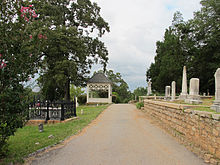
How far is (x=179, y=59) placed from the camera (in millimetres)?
33469

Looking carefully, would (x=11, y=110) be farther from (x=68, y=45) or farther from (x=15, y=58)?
(x=68, y=45)

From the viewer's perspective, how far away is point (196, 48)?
32.9 metres

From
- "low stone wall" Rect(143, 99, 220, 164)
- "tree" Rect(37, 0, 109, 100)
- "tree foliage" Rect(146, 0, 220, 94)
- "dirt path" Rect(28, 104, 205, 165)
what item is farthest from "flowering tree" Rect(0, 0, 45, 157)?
"tree foliage" Rect(146, 0, 220, 94)

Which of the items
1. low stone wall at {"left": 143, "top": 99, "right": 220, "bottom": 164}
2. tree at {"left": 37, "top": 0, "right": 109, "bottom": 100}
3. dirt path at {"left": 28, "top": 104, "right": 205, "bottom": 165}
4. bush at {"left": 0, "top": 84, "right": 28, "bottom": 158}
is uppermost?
tree at {"left": 37, "top": 0, "right": 109, "bottom": 100}

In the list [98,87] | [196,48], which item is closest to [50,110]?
[98,87]

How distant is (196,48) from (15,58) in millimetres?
33259

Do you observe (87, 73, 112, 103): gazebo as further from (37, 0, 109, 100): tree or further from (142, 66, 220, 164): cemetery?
(142, 66, 220, 164): cemetery

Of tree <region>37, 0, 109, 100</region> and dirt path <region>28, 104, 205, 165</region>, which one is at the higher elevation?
tree <region>37, 0, 109, 100</region>

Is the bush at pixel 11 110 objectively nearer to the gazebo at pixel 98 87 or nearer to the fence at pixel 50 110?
the fence at pixel 50 110

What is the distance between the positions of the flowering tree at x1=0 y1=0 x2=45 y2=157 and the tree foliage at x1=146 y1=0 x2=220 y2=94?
29377 millimetres

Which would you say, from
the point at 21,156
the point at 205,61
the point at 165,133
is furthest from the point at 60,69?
the point at 205,61

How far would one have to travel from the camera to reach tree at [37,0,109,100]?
62.0 feet

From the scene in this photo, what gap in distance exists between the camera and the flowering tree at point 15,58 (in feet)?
14.6

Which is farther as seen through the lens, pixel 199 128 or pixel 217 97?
pixel 217 97
